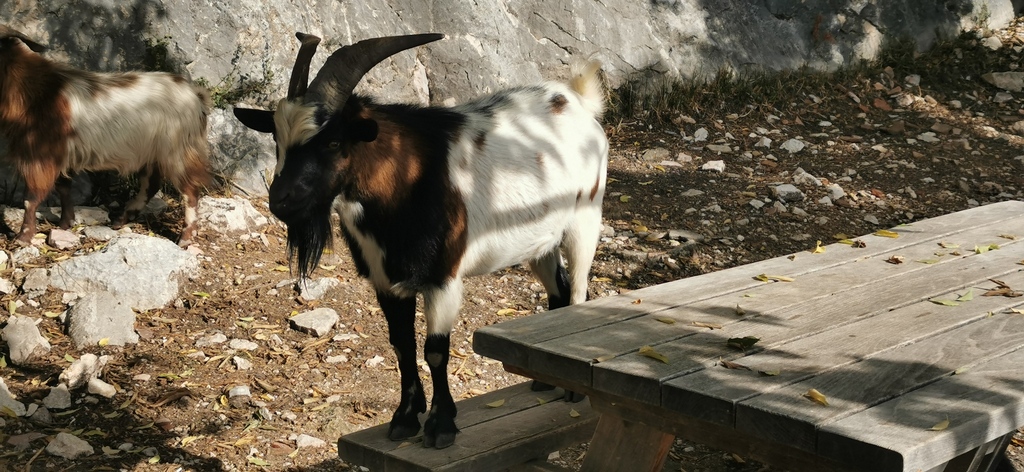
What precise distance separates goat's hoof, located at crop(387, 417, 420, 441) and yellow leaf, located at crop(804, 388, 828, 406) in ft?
5.23

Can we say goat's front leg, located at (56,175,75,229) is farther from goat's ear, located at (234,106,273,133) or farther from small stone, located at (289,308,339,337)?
goat's ear, located at (234,106,273,133)

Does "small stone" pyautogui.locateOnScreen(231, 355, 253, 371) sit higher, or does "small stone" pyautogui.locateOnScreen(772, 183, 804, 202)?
"small stone" pyautogui.locateOnScreen(772, 183, 804, 202)

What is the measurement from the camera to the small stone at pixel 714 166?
7906 millimetres

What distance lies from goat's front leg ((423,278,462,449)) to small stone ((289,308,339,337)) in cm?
201

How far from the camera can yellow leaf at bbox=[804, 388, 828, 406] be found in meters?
2.43

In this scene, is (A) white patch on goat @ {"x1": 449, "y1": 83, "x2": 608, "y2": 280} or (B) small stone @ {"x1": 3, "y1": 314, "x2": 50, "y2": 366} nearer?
(A) white patch on goat @ {"x1": 449, "y1": 83, "x2": 608, "y2": 280}

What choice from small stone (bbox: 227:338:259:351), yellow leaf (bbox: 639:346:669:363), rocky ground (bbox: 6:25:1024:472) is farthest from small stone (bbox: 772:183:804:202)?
yellow leaf (bbox: 639:346:669:363)

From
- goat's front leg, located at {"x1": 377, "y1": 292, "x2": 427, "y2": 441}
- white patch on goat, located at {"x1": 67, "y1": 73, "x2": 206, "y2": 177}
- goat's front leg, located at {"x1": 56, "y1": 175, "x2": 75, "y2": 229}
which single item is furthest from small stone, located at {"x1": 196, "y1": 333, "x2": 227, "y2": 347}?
goat's front leg, located at {"x1": 377, "y1": 292, "x2": 427, "y2": 441}

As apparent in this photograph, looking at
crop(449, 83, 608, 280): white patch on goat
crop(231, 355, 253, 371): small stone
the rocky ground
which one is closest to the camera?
crop(449, 83, 608, 280): white patch on goat

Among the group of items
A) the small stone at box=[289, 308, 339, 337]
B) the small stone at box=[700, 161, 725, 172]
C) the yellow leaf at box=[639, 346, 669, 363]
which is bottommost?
the small stone at box=[289, 308, 339, 337]

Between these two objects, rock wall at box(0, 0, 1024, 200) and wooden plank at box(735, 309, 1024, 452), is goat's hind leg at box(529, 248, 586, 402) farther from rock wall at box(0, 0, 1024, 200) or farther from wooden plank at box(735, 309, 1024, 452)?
rock wall at box(0, 0, 1024, 200)

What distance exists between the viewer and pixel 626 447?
10.6 feet

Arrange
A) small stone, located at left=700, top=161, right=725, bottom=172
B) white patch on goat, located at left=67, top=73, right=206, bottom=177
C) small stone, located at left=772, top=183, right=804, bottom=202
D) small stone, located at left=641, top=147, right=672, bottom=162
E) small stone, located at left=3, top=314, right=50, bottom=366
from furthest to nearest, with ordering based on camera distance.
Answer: small stone, located at left=641, top=147, right=672, bottom=162 → small stone, located at left=700, top=161, right=725, bottom=172 → small stone, located at left=772, top=183, right=804, bottom=202 → white patch on goat, located at left=67, top=73, right=206, bottom=177 → small stone, located at left=3, top=314, right=50, bottom=366

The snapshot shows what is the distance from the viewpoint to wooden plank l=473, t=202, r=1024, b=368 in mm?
3070
